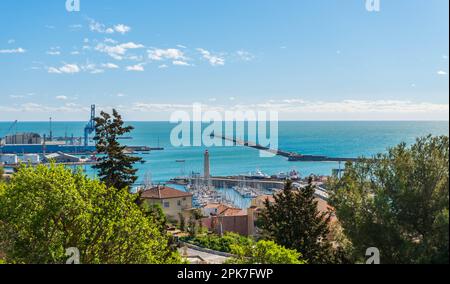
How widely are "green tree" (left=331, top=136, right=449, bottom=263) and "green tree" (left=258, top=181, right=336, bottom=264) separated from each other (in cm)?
380

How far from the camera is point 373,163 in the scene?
791 cm

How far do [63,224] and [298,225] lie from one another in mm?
6091

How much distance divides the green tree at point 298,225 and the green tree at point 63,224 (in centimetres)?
428

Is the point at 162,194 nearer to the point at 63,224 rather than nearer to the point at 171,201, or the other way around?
the point at 171,201

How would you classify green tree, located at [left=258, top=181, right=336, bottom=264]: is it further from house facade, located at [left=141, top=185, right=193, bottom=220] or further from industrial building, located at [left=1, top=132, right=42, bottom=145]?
industrial building, located at [left=1, top=132, right=42, bottom=145]

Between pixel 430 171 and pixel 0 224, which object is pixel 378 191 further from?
pixel 0 224

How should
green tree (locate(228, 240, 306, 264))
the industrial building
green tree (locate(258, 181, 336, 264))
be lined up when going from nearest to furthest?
green tree (locate(228, 240, 306, 264)), green tree (locate(258, 181, 336, 264)), the industrial building

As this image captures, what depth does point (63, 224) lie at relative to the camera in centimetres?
743

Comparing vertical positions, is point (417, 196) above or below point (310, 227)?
above

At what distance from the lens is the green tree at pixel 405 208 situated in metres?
5.70

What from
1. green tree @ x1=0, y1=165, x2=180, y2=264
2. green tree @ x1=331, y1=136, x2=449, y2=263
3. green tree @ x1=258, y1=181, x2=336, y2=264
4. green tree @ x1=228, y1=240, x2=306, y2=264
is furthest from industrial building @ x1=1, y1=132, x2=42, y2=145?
green tree @ x1=331, y1=136, x2=449, y2=263

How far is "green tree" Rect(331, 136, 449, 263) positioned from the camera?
5695 millimetres
